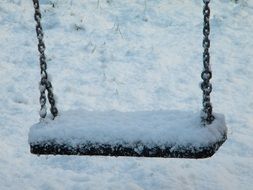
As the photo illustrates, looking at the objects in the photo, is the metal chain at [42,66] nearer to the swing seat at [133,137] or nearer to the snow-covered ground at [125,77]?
the swing seat at [133,137]

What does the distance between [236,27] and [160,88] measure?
1718mm

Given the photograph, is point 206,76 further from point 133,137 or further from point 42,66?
point 42,66

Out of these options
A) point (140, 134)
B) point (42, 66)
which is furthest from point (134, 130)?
point (42, 66)

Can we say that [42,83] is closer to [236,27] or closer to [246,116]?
[246,116]

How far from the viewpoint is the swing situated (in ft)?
7.93

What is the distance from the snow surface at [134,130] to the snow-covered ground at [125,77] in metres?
0.98

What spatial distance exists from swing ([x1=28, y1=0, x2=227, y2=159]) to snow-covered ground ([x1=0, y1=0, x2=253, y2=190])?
3.33 ft

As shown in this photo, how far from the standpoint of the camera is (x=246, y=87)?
4.84m

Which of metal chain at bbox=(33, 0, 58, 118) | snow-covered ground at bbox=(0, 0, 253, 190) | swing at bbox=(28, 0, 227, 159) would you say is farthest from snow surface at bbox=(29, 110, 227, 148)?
snow-covered ground at bbox=(0, 0, 253, 190)

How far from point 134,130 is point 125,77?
252 centimetres

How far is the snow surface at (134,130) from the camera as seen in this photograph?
243cm

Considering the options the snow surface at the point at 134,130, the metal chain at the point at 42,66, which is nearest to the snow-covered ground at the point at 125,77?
the snow surface at the point at 134,130

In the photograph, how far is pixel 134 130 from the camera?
99.7 inches

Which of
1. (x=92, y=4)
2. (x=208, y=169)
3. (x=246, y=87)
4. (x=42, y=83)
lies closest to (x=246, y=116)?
(x=246, y=87)
